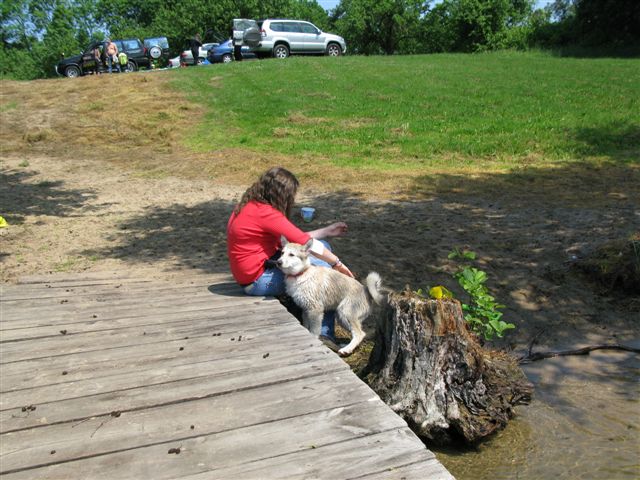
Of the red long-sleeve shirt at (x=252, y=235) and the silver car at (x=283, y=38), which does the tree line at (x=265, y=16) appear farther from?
the red long-sleeve shirt at (x=252, y=235)

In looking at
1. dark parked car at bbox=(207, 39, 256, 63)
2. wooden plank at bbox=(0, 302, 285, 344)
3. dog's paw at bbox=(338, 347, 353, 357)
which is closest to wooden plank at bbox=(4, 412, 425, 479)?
wooden plank at bbox=(0, 302, 285, 344)

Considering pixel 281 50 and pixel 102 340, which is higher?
pixel 281 50

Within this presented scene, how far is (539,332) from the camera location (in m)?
5.81

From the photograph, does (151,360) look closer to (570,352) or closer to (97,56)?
(570,352)

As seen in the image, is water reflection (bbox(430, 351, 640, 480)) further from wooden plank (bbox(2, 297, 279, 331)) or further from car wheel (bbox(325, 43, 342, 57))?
car wheel (bbox(325, 43, 342, 57))

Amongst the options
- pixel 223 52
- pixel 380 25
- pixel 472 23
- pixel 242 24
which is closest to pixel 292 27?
pixel 242 24

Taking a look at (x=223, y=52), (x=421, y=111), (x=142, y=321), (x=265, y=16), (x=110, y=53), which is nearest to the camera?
(x=142, y=321)

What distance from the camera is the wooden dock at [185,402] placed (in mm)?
2576

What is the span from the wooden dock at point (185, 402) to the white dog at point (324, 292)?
0.28m

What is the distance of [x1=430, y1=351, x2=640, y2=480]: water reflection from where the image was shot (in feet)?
12.7

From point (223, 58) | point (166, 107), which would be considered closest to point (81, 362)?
point (166, 107)

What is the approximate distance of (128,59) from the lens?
30.9 m

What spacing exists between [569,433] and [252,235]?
2712mm

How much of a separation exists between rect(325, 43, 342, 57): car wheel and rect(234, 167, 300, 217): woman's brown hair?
2654 cm
